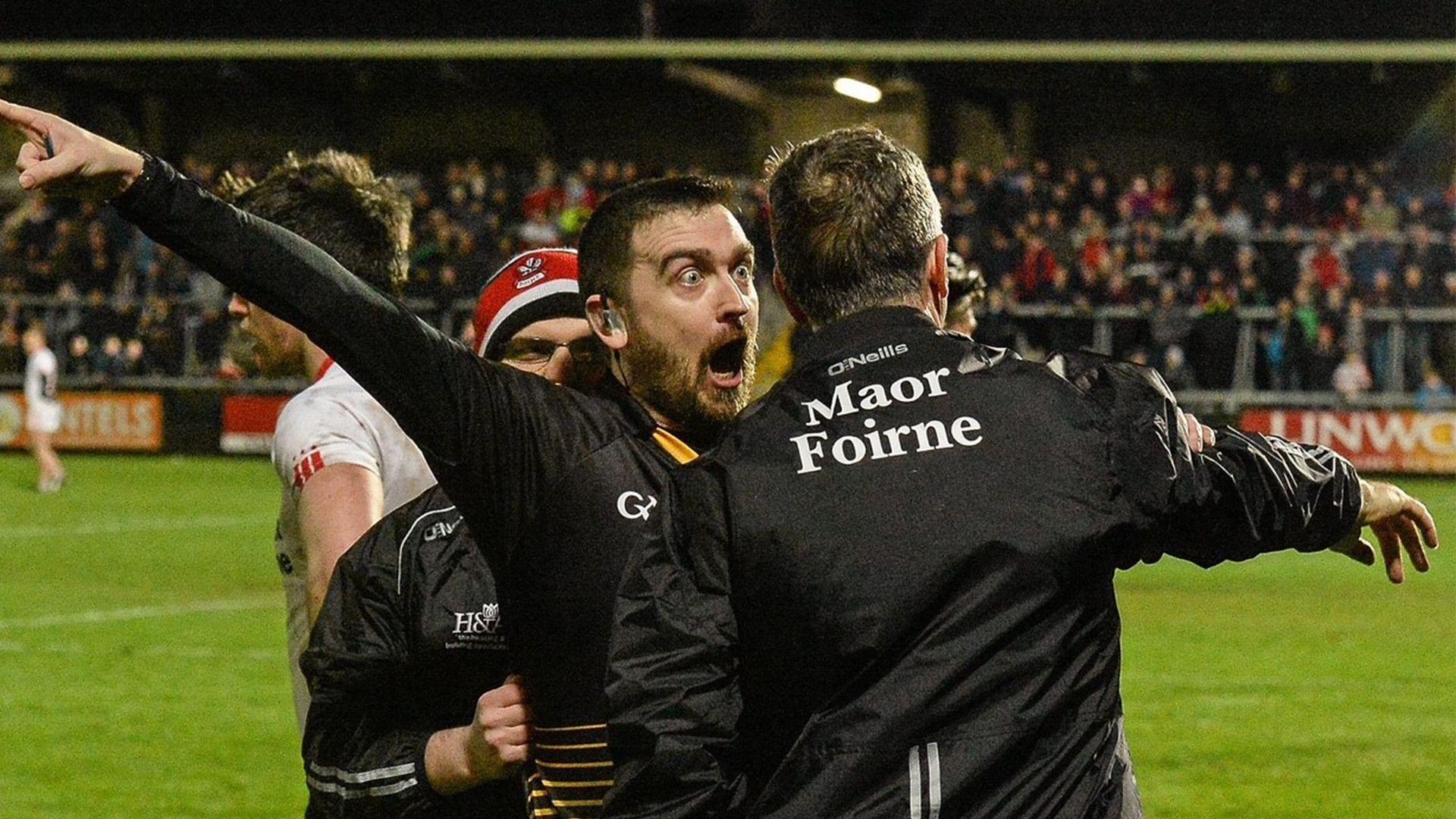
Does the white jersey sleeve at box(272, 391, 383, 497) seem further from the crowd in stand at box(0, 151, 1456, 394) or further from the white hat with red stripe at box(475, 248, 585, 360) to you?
the crowd in stand at box(0, 151, 1456, 394)

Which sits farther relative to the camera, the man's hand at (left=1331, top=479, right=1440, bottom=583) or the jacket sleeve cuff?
the man's hand at (left=1331, top=479, right=1440, bottom=583)

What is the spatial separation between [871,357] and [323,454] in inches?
60.1

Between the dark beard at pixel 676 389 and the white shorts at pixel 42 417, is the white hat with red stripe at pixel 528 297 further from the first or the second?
the white shorts at pixel 42 417

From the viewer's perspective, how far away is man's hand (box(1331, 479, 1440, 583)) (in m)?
2.94

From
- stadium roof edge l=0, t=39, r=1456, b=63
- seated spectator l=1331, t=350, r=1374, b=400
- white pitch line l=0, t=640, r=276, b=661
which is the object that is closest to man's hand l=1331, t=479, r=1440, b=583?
white pitch line l=0, t=640, r=276, b=661

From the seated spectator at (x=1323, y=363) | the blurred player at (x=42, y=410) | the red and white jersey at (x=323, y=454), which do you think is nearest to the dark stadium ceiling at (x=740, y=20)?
the seated spectator at (x=1323, y=363)

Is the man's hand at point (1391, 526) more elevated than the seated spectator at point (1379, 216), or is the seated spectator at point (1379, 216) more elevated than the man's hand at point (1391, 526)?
the seated spectator at point (1379, 216)

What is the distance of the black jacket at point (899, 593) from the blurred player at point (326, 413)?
4.19 feet

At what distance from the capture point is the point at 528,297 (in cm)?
358

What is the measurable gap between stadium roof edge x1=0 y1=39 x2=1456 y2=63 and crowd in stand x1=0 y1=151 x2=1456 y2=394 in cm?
173

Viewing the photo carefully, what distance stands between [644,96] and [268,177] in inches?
1286

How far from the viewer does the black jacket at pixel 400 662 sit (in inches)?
124

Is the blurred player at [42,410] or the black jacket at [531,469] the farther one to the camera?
the blurred player at [42,410]

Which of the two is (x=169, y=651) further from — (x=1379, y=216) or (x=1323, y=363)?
(x=1379, y=216)
